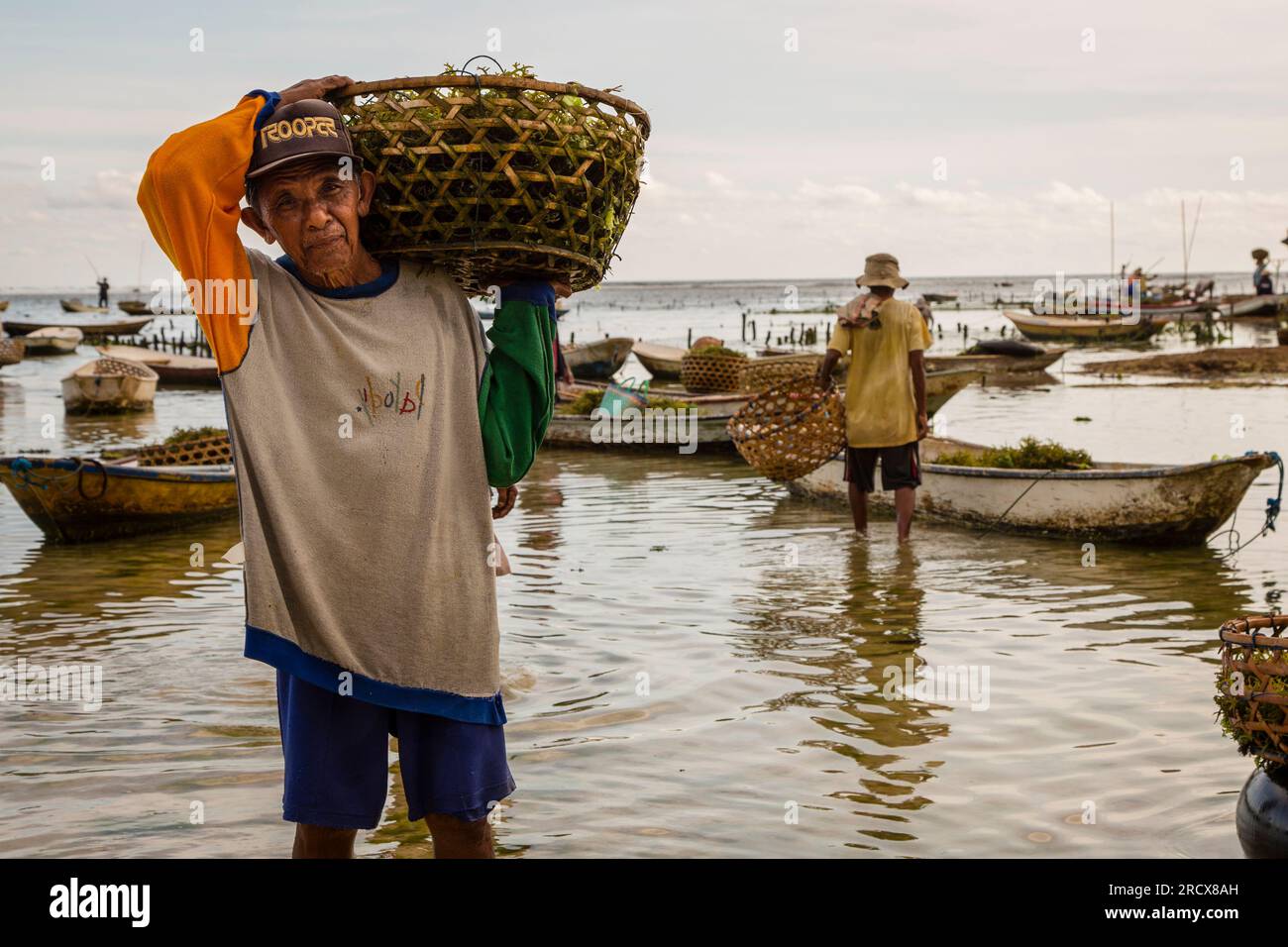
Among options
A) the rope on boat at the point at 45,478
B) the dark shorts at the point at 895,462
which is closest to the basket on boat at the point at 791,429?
the dark shorts at the point at 895,462

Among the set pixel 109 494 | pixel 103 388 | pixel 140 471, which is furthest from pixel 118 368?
pixel 109 494

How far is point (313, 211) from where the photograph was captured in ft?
9.09

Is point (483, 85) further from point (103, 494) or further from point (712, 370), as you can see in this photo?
point (712, 370)

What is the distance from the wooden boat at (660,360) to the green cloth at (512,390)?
2569cm

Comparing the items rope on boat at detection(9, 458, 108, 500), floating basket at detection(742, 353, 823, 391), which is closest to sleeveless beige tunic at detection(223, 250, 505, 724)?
rope on boat at detection(9, 458, 108, 500)

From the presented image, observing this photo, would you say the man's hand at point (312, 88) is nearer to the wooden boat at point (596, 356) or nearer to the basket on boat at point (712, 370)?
the basket on boat at point (712, 370)

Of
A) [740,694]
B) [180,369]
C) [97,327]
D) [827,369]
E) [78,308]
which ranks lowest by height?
[740,694]

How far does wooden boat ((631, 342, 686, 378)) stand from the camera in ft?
94.3

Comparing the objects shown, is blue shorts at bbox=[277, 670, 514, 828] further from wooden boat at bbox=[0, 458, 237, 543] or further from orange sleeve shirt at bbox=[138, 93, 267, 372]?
wooden boat at bbox=[0, 458, 237, 543]

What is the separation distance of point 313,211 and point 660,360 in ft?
85.6

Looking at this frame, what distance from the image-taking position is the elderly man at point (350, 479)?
2.76 meters
